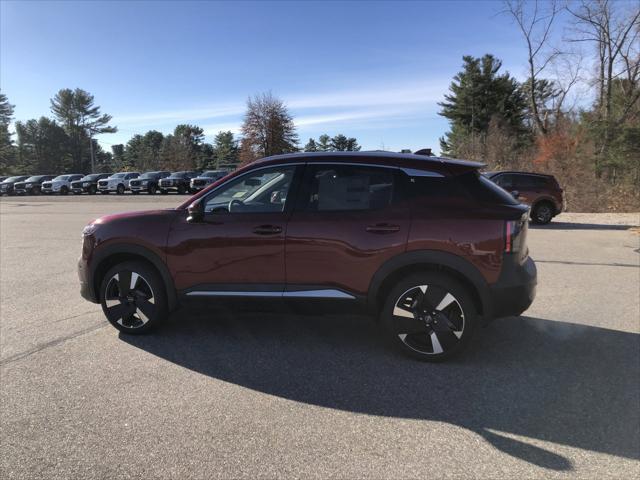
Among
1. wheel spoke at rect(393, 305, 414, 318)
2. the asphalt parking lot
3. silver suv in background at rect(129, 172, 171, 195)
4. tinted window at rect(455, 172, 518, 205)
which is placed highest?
silver suv in background at rect(129, 172, 171, 195)

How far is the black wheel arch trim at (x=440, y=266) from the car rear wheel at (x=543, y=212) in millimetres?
12778

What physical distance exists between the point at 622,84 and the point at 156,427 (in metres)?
31.5

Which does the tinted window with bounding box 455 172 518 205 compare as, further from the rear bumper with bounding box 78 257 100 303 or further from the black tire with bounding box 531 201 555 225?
the black tire with bounding box 531 201 555 225

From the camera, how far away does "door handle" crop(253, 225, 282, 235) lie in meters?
4.21

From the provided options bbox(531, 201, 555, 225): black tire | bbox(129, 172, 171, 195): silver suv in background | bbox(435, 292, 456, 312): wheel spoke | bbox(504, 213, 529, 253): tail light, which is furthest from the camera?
bbox(129, 172, 171, 195): silver suv in background

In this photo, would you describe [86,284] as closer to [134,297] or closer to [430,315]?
[134,297]

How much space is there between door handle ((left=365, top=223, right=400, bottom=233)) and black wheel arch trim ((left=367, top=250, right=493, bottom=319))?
22 cm

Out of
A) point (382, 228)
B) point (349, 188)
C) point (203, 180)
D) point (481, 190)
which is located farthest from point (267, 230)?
point (203, 180)

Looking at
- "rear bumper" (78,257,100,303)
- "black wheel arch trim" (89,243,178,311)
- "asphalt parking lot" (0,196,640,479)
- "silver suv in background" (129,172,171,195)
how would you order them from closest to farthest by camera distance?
1. "asphalt parking lot" (0,196,640,479)
2. "black wheel arch trim" (89,243,178,311)
3. "rear bumper" (78,257,100,303)
4. "silver suv in background" (129,172,171,195)

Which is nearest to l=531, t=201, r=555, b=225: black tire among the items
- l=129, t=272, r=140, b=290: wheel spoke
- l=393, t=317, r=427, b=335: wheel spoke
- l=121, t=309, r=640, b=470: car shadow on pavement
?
l=121, t=309, r=640, b=470: car shadow on pavement

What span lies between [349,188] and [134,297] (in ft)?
7.95

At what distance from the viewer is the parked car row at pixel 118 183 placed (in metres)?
37.5

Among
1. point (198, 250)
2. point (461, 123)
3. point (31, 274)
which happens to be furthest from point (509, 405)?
point (461, 123)

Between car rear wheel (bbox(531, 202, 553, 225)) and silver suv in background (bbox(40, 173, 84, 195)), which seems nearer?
car rear wheel (bbox(531, 202, 553, 225))
